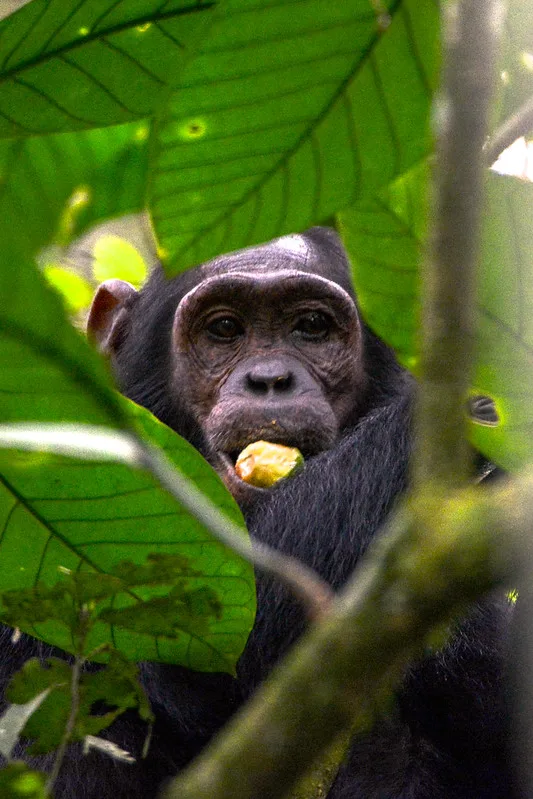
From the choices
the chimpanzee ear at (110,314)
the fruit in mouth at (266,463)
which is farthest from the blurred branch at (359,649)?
the chimpanzee ear at (110,314)

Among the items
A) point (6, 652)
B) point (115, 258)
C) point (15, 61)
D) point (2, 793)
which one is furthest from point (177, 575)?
point (115, 258)

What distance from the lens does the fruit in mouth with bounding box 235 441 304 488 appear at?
2.13 metres

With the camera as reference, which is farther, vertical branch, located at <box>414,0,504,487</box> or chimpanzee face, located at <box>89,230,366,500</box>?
chimpanzee face, located at <box>89,230,366,500</box>

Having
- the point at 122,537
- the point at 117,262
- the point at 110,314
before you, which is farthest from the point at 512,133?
the point at 117,262

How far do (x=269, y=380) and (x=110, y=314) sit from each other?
0.61 meters

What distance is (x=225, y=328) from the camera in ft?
8.26

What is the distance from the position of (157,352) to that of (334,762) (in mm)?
1213

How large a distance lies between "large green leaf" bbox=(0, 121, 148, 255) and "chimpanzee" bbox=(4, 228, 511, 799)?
91cm

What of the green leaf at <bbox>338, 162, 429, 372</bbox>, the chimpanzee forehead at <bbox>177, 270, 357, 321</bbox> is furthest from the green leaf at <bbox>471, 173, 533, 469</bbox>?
the chimpanzee forehead at <bbox>177, 270, 357, 321</bbox>

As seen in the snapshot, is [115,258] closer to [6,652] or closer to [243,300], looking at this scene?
[243,300]

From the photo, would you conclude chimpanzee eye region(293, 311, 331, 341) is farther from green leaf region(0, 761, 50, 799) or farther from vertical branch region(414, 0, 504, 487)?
vertical branch region(414, 0, 504, 487)

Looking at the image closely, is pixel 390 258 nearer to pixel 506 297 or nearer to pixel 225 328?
pixel 506 297

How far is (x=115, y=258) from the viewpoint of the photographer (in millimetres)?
3404

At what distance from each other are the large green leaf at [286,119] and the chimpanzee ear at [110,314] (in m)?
1.69
